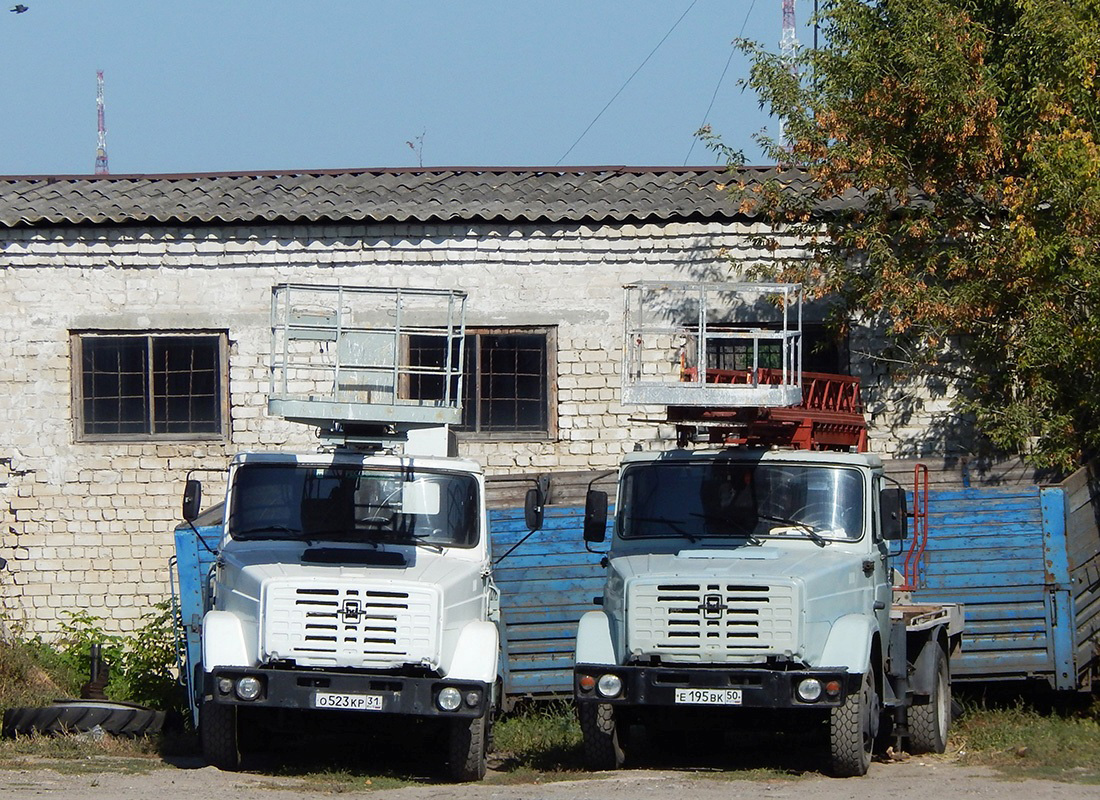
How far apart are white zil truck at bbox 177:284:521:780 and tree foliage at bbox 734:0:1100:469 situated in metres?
5.24

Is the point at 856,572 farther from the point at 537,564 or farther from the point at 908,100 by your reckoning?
the point at 908,100

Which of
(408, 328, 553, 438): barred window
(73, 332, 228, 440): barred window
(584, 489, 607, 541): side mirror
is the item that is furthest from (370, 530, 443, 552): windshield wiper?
(73, 332, 228, 440): barred window

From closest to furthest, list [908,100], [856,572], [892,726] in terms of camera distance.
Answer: [856,572], [892,726], [908,100]

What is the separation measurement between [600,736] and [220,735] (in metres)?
2.43

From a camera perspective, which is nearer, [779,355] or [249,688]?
[249,688]

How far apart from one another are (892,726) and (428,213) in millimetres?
7299

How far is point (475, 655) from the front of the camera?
9.93 meters

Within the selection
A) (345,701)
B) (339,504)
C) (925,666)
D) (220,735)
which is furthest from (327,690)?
(925,666)

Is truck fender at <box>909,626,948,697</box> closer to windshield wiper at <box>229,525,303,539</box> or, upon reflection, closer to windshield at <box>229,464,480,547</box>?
windshield at <box>229,464,480,547</box>

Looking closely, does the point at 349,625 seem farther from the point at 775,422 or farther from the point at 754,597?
the point at 775,422

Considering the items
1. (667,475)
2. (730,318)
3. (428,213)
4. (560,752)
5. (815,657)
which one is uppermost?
(428,213)

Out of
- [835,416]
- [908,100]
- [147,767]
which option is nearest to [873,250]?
[908,100]

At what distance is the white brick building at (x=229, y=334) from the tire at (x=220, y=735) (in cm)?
610

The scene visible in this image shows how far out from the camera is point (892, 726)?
36.7 ft
